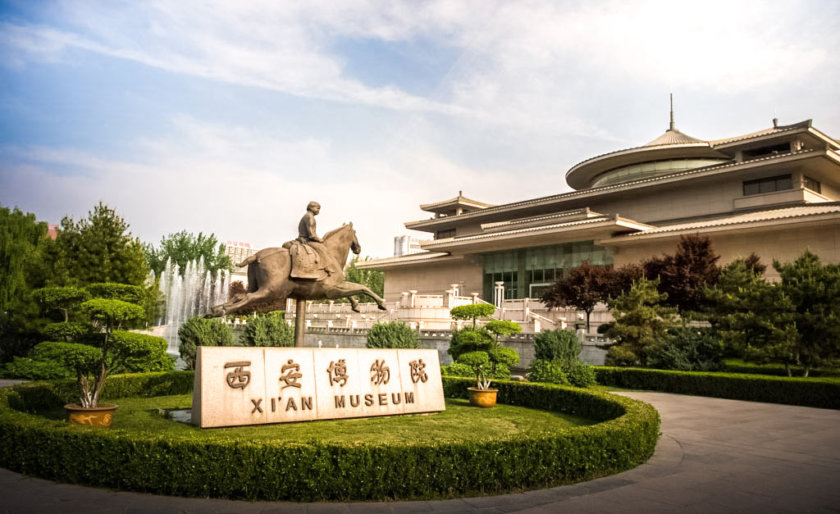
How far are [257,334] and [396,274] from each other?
29.7 meters

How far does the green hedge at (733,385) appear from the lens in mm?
12959

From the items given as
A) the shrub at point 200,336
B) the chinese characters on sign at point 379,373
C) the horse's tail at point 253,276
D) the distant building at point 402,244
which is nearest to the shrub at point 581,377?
the chinese characters on sign at point 379,373

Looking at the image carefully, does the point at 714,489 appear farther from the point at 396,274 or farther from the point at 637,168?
the point at 396,274

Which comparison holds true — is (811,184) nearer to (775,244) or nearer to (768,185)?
(768,185)

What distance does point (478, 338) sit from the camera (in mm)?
15031

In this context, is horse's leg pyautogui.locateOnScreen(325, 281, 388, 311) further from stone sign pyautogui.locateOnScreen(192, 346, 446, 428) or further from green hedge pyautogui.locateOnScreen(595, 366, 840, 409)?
green hedge pyautogui.locateOnScreen(595, 366, 840, 409)

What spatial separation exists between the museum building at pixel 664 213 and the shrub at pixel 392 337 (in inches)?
603

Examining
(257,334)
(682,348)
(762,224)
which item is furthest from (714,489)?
(762,224)

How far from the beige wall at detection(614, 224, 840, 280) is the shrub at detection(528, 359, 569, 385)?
50.4 ft

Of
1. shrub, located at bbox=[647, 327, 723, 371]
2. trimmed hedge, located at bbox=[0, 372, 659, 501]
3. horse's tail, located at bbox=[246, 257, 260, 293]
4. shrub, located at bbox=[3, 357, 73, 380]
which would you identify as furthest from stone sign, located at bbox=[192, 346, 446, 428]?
shrub, located at bbox=[647, 327, 723, 371]

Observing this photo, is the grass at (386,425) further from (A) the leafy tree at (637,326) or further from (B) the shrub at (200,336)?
(A) the leafy tree at (637,326)

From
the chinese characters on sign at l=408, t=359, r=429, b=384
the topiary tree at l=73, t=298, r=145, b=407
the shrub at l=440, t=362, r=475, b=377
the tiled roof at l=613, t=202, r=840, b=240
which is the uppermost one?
the tiled roof at l=613, t=202, r=840, b=240

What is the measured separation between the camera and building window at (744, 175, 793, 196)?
28891mm

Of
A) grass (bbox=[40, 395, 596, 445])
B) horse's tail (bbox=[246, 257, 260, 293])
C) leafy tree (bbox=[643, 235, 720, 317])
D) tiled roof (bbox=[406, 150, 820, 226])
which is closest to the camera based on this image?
grass (bbox=[40, 395, 596, 445])
